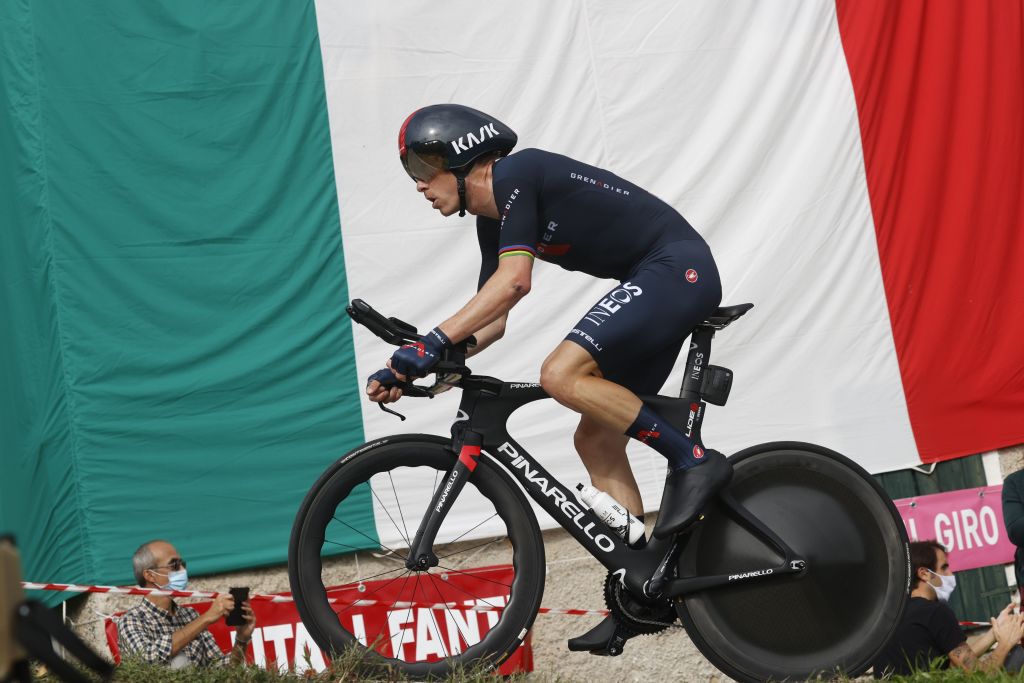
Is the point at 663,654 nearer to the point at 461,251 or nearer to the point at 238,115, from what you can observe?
the point at 461,251

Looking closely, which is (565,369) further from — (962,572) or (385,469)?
(962,572)

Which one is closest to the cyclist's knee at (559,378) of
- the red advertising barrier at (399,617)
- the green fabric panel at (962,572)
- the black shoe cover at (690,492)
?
the black shoe cover at (690,492)

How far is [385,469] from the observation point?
3.67m

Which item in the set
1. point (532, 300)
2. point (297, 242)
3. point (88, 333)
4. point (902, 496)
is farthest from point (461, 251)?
point (902, 496)

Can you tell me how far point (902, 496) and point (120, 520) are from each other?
5437 millimetres

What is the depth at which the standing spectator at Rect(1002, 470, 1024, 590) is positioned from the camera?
5605mm

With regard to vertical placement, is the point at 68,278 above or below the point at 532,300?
above

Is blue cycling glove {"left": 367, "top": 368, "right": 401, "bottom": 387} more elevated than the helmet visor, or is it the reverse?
the helmet visor

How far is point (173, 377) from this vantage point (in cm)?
723

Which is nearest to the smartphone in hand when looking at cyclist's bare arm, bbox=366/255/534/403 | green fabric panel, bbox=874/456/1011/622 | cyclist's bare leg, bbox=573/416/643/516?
cyclist's bare leg, bbox=573/416/643/516

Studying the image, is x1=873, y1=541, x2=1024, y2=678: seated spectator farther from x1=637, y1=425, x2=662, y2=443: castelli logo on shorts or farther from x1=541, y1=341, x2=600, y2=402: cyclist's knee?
x1=541, y1=341, x2=600, y2=402: cyclist's knee

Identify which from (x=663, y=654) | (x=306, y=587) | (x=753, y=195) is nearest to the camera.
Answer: (x=306, y=587)

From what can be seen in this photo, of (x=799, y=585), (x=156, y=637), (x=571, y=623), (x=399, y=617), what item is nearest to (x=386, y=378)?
(x=799, y=585)

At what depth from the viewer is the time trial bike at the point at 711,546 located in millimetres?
3627
